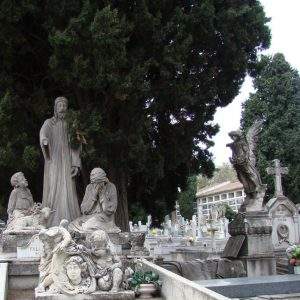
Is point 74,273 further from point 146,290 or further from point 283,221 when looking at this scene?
point 283,221

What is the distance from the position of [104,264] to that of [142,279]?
0.66 m

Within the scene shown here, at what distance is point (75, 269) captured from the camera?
667cm

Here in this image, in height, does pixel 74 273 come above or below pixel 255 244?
below

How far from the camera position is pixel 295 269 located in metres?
8.84

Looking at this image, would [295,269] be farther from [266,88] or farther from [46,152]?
[266,88]

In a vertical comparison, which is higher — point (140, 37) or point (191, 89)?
point (140, 37)

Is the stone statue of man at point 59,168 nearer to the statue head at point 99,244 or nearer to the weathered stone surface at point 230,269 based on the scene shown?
the statue head at point 99,244

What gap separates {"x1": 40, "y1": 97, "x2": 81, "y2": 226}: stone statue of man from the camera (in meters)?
10.1

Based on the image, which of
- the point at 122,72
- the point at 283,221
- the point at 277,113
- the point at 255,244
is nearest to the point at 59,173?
the point at 122,72

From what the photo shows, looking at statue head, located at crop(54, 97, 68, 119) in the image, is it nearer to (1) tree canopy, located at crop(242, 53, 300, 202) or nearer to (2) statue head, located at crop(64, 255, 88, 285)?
(2) statue head, located at crop(64, 255, 88, 285)

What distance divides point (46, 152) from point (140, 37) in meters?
3.62

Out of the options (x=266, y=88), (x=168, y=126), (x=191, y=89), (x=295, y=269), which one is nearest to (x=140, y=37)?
(x=191, y=89)

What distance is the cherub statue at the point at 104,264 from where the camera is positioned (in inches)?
267

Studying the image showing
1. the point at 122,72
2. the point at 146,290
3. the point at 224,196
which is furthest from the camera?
the point at 224,196
